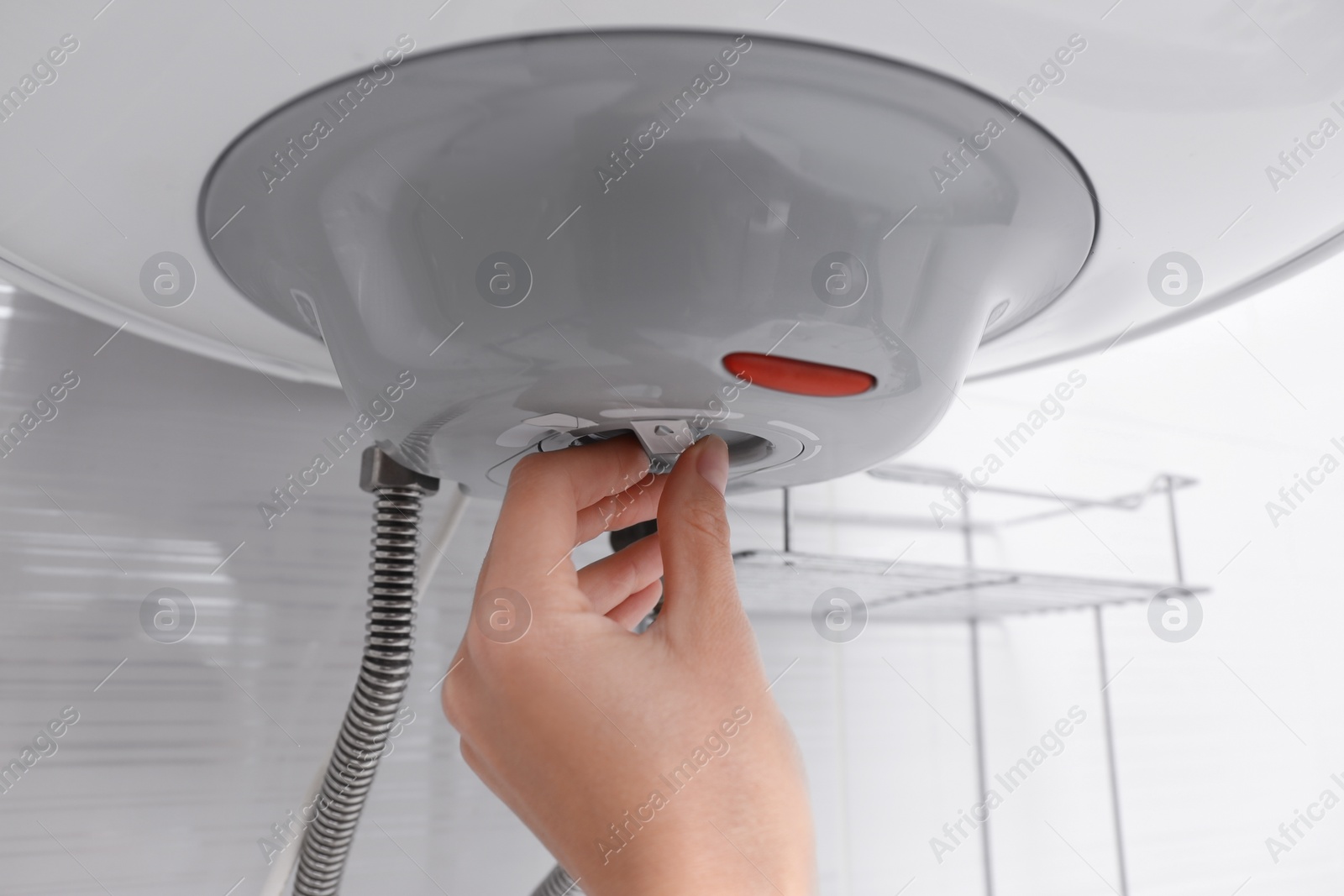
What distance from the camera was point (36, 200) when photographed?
280 mm

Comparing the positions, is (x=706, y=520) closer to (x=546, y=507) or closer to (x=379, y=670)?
(x=546, y=507)

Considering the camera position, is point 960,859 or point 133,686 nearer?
point 133,686

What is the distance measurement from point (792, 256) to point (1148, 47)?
0.09 metres

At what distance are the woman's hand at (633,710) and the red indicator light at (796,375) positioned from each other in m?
0.05

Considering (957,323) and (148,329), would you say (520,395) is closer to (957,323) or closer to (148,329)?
(957,323)

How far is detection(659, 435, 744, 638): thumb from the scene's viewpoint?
286 mm

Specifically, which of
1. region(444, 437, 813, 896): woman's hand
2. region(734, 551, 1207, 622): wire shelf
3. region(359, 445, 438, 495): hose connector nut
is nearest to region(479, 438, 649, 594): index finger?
region(444, 437, 813, 896): woman's hand

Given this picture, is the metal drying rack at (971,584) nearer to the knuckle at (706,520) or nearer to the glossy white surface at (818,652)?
the glossy white surface at (818,652)

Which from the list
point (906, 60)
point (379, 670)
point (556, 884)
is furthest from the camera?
point (556, 884)

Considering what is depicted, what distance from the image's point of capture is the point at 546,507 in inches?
11.8

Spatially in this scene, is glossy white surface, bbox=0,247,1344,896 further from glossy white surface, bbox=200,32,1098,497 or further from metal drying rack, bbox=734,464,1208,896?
glossy white surface, bbox=200,32,1098,497

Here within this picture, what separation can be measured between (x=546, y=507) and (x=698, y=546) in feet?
0.18

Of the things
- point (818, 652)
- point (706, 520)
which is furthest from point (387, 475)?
point (818, 652)

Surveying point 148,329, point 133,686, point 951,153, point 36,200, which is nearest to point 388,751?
point 133,686
